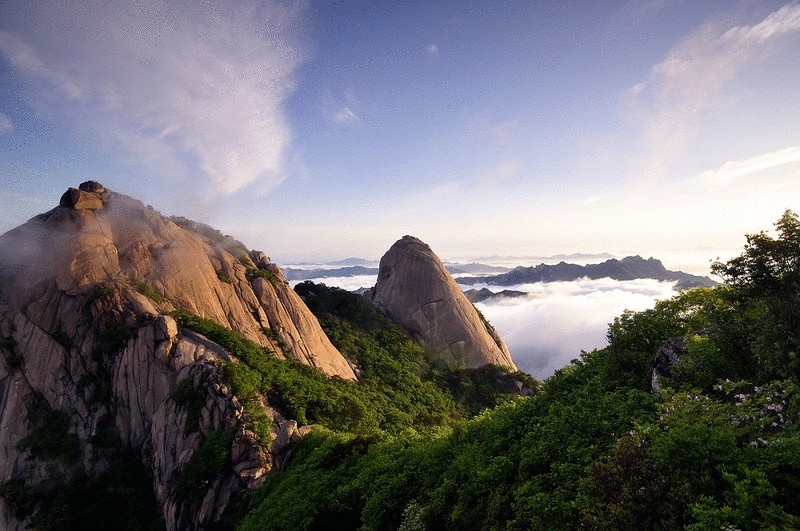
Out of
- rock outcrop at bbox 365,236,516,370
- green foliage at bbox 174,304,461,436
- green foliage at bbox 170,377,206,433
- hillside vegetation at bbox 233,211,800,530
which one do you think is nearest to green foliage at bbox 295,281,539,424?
green foliage at bbox 174,304,461,436

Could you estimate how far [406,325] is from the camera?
263 feet

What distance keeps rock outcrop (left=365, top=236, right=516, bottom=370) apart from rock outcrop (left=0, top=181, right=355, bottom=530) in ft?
102

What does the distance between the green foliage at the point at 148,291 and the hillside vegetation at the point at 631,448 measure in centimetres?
2860

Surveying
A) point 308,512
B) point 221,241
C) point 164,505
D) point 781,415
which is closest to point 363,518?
point 308,512

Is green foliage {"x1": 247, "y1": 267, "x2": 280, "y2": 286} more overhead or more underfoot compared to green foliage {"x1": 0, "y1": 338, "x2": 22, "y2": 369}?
more overhead

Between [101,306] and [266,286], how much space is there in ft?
64.0

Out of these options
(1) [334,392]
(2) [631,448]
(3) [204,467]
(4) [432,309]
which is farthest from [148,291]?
(4) [432,309]

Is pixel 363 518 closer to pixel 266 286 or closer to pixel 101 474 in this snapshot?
pixel 101 474

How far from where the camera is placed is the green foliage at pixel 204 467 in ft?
87.7

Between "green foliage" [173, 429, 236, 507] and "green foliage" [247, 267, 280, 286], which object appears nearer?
"green foliage" [173, 429, 236, 507]

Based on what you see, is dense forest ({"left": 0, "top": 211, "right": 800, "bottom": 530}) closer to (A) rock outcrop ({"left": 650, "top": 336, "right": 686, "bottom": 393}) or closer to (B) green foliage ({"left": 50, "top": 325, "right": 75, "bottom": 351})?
(A) rock outcrop ({"left": 650, "top": 336, "right": 686, "bottom": 393})

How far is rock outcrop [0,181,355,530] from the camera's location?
30.1 m

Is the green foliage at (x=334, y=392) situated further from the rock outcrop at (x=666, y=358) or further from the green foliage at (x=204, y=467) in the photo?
the rock outcrop at (x=666, y=358)

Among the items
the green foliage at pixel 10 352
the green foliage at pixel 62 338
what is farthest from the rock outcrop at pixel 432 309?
the green foliage at pixel 10 352
